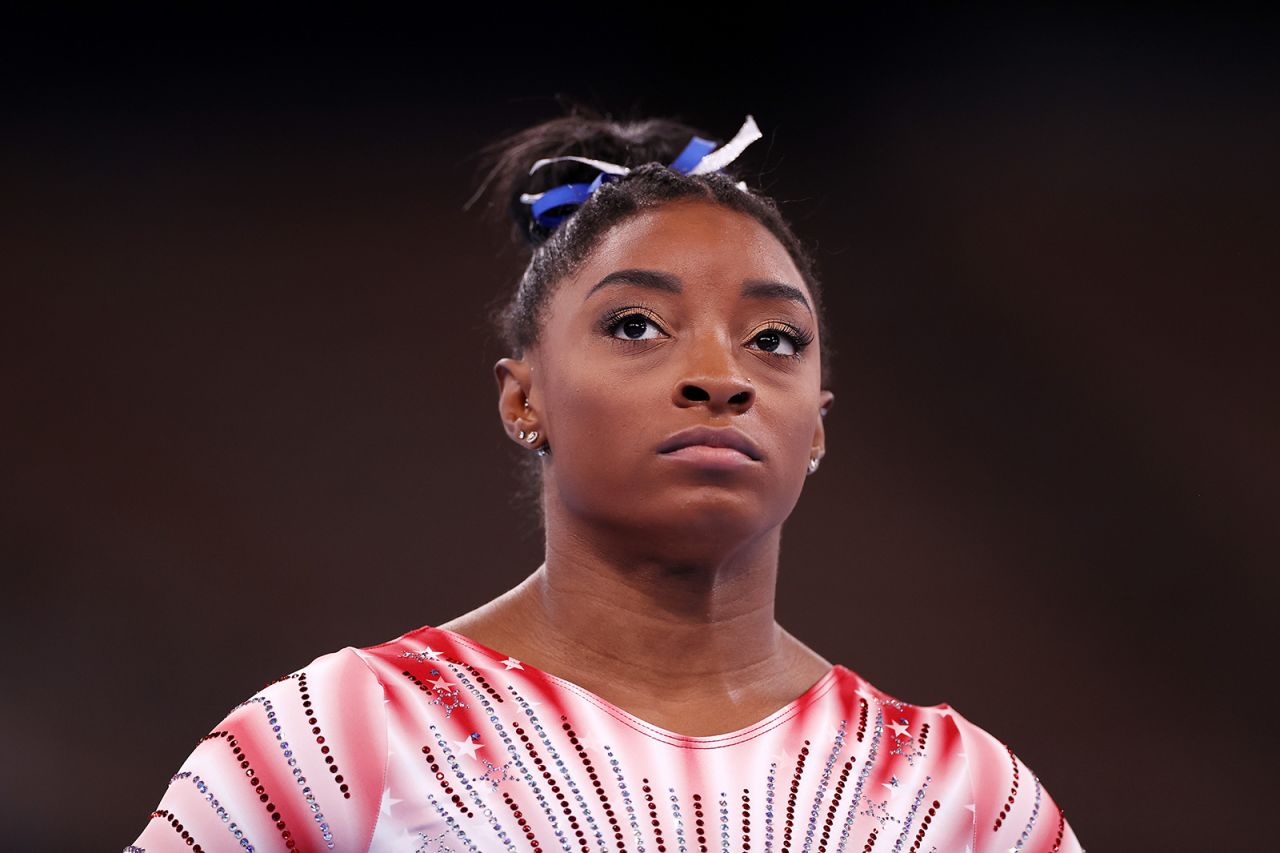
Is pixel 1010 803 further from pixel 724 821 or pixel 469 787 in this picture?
pixel 469 787

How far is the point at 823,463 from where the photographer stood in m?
2.54

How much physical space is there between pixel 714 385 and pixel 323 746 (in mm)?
491

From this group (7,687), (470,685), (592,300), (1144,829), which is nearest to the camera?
(470,685)

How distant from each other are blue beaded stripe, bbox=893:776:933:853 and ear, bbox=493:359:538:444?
55 cm

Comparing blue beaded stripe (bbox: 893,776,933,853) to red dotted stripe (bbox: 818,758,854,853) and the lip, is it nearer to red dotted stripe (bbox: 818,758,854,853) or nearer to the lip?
red dotted stripe (bbox: 818,758,854,853)

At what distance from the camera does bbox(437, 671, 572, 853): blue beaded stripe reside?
4.38 feet

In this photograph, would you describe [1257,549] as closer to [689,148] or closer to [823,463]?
[823,463]

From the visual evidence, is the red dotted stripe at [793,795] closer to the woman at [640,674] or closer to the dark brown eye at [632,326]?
the woman at [640,674]

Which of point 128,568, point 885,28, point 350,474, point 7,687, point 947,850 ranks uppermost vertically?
point 885,28

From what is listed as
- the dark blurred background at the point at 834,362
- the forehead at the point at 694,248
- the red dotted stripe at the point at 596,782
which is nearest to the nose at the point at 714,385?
the forehead at the point at 694,248

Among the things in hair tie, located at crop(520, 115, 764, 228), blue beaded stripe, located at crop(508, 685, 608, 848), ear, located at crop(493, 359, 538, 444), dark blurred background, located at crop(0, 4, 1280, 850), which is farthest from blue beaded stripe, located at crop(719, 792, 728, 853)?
dark blurred background, located at crop(0, 4, 1280, 850)

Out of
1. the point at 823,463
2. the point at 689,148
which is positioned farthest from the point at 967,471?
the point at 689,148

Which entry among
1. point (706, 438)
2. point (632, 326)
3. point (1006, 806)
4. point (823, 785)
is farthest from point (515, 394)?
point (1006, 806)

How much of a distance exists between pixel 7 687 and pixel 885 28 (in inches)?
68.3
